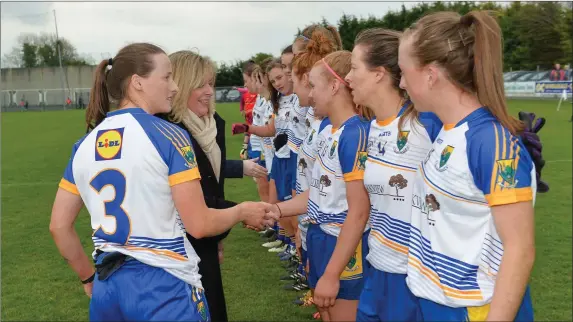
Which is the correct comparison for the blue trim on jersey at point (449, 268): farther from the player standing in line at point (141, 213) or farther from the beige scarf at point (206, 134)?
the beige scarf at point (206, 134)

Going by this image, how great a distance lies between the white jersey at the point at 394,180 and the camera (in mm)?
2744

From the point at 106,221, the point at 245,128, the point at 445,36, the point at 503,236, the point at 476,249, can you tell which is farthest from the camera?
the point at 245,128

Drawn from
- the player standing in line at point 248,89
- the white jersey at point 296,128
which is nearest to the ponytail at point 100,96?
the white jersey at point 296,128

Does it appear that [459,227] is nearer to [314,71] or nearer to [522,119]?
[522,119]

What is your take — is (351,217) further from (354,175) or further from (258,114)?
(258,114)

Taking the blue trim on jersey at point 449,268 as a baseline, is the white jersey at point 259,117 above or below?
below

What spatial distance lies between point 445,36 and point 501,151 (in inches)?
21.6

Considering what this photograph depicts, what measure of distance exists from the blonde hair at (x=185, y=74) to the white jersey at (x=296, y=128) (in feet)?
10.3

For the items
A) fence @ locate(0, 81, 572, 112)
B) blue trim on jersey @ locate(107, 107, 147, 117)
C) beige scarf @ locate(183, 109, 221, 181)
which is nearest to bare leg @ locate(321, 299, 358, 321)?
beige scarf @ locate(183, 109, 221, 181)

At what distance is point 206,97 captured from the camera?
3545 millimetres

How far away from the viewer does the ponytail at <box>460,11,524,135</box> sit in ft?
7.02

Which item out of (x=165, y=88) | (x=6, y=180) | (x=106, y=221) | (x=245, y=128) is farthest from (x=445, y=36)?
(x=6, y=180)

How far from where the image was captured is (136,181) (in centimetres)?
250

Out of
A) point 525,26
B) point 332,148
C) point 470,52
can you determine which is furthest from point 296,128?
point 525,26
